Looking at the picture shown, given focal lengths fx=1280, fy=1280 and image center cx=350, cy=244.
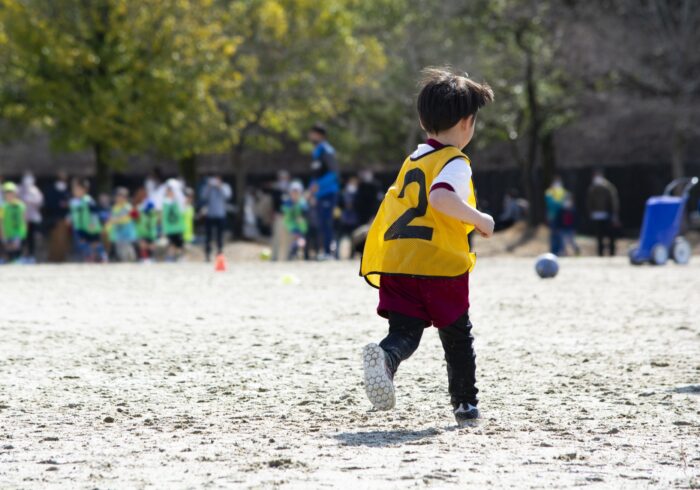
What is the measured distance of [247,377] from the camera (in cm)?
756

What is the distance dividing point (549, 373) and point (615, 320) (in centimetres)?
358

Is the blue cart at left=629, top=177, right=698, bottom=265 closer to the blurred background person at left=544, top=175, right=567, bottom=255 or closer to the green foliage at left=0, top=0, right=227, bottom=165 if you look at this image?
the blurred background person at left=544, top=175, right=567, bottom=255

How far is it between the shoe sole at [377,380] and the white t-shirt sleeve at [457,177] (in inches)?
32.3

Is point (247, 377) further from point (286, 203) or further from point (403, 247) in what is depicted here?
point (286, 203)

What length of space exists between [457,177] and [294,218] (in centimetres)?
1945

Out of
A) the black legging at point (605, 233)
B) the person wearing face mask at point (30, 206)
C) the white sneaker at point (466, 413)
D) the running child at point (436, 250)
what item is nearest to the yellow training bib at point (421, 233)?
the running child at point (436, 250)

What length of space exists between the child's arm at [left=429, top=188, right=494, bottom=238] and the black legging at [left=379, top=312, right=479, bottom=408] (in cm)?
48

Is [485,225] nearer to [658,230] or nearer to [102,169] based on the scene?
[658,230]

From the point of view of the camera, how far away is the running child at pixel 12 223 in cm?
2480

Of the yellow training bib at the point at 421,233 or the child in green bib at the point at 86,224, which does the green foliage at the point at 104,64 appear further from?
the yellow training bib at the point at 421,233

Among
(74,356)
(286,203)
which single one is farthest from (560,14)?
(74,356)

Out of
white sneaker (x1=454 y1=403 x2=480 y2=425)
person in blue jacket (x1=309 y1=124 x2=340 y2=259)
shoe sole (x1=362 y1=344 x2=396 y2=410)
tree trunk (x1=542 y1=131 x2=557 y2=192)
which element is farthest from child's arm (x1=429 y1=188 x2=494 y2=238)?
tree trunk (x1=542 y1=131 x2=557 y2=192)

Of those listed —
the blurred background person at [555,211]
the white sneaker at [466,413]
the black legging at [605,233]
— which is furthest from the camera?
the blurred background person at [555,211]

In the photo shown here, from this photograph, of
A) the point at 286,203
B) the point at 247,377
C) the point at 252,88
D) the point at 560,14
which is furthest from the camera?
the point at 252,88
